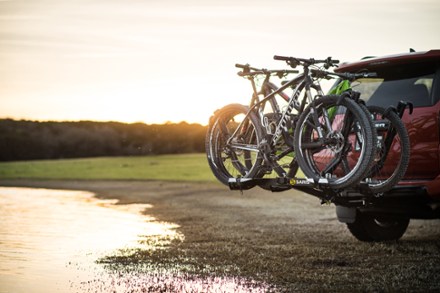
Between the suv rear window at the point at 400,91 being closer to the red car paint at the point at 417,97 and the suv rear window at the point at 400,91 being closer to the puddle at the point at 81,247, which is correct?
the red car paint at the point at 417,97

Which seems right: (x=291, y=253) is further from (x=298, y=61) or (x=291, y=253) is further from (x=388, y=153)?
(x=298, y=61)

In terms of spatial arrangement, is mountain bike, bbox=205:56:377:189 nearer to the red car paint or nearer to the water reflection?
the red car paint

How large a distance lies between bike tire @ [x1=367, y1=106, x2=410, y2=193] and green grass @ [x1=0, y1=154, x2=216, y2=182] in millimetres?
18813

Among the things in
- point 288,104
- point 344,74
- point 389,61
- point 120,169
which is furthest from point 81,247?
point 120,169

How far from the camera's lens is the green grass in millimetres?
29294

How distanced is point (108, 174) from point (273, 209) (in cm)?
1653

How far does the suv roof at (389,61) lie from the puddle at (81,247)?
2.90 metres

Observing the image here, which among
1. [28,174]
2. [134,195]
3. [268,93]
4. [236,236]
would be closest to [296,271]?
[268,93]

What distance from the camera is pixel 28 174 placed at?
32594 mm

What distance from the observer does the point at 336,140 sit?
657 centimetres

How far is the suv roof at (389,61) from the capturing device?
7574mm

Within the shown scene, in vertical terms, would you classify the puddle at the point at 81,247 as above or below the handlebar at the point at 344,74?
below

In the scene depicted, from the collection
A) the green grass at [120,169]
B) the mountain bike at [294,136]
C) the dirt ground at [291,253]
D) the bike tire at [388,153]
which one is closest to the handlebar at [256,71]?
the mountain bike at [294,136]

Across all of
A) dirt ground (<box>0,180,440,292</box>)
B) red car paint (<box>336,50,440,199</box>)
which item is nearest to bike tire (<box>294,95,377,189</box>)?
red car paint (<box>336,50,440,199</box>)
